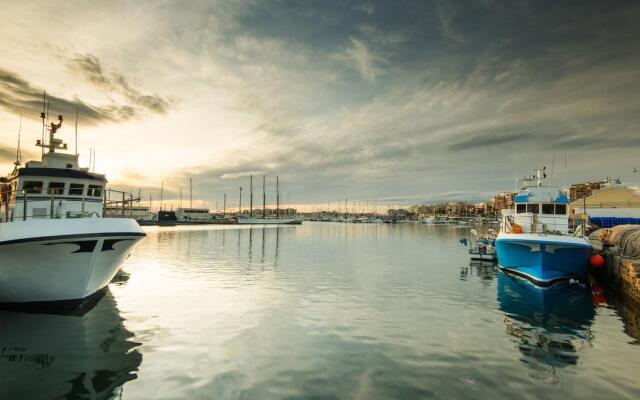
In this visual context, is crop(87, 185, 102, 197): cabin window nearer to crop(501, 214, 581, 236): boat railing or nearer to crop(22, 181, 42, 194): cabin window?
crop(22, 181, 42, 194): cabin window

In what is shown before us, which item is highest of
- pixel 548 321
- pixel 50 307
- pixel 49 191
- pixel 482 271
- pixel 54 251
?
pixel 49 191

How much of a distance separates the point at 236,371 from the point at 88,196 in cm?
1353

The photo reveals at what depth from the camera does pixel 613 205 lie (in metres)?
57.0

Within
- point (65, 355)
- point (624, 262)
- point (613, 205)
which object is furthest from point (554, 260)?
point (613, 205)

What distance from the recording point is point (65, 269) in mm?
13008

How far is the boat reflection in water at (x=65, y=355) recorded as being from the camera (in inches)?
307

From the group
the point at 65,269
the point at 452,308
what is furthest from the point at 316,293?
the point at 65,269

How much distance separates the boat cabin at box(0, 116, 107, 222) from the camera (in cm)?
1567

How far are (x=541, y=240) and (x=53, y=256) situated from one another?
987 inches

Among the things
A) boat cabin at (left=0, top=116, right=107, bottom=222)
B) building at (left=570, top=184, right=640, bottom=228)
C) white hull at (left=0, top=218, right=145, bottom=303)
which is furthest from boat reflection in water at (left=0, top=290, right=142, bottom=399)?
building at (left=570, top=184, right=640, bottom=228)

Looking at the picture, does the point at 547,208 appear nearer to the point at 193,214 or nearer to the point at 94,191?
the point at 94,191

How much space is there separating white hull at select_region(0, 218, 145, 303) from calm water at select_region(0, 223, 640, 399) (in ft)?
3.24

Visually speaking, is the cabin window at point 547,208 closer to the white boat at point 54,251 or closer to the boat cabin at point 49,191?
the white boat at point 54,251

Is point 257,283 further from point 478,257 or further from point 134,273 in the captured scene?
point 478,257
